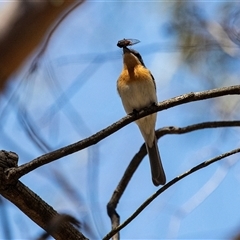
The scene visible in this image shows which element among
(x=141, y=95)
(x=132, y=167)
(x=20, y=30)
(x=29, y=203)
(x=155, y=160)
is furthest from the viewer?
(x=155, y=160)

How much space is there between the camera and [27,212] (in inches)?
76.4

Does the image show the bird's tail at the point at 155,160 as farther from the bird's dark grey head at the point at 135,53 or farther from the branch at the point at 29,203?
the branch at the point at 29,203

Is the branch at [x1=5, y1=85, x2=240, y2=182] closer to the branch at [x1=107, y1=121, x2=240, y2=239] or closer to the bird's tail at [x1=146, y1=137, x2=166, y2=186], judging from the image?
the branch at [x1=107, y1=121, x2=240, y2=239]

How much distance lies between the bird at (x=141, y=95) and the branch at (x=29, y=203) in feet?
6.16

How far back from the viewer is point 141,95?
3.79m

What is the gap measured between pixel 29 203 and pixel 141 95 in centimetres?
203

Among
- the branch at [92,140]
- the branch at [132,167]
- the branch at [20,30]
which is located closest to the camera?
the branch at [20,30]

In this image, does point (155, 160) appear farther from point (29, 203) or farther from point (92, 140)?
point (29, 203)

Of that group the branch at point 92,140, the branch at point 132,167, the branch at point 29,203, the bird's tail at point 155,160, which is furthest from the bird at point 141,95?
the branch at point 29,203

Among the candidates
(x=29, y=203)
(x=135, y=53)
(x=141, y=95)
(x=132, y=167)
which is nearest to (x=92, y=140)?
(x=29, y=203)

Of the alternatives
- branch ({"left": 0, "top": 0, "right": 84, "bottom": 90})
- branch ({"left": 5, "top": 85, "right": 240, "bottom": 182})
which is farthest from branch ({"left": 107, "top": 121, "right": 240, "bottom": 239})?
branch ({"left": 0, "top": 0, "right": 84, "bottom": 90})

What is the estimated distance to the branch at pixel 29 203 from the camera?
190 centimetres

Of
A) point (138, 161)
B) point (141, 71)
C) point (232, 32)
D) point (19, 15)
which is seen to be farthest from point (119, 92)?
point (19, 15)

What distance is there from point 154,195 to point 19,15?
1.25 metres
